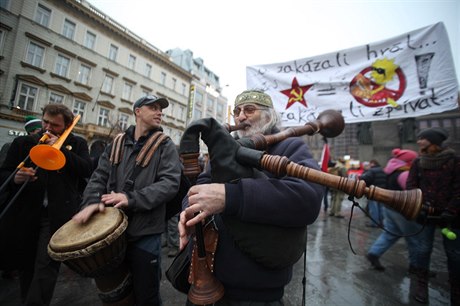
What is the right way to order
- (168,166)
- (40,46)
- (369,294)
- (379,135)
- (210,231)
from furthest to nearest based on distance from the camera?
1. (40,46)
2. (379,135)
3. (369,294)
4. (168,166)
5. (210,231)

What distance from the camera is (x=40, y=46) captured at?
1631 cm

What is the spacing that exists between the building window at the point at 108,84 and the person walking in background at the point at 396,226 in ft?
78.7

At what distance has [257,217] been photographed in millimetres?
959

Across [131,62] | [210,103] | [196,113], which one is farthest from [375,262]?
[210,103]

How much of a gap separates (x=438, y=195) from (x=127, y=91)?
84.8ft

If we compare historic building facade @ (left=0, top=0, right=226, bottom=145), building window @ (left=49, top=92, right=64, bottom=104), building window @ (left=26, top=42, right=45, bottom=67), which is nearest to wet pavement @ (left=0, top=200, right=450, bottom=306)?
historic building facade @ (left=0, top=0, right=226, bottom=145)

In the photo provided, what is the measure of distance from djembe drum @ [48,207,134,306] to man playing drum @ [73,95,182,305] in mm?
84

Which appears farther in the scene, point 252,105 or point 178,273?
point 252,105

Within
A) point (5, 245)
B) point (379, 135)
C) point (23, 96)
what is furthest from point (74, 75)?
point (379, 135)

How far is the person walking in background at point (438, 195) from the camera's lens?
2.45m

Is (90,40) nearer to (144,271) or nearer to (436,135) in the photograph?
(144,271)

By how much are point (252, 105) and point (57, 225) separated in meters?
2.39

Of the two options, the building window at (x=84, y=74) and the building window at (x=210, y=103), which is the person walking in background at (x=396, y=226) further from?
the building window at (x=210, y=103)

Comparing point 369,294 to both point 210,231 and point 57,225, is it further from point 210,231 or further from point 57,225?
point 57,225
